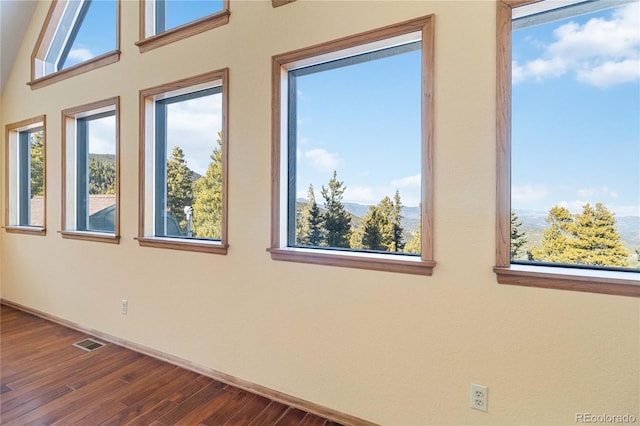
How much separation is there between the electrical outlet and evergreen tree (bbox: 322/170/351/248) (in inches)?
37.7

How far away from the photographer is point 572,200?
151cm

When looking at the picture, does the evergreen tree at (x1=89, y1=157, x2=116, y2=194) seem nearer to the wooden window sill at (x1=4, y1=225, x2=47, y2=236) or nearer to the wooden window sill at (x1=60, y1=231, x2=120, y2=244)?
the wooden window sill at (x1=60, y1=231, x2=120, y2=244)

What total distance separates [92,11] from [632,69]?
426 centimetres

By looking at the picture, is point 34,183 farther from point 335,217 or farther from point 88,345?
point 335,217

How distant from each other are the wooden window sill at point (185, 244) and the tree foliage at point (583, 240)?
5.98 ft

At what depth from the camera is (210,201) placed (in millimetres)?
2502

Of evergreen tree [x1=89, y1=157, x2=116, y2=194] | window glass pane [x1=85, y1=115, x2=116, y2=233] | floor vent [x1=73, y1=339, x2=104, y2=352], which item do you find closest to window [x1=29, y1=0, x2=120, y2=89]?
window glass pane [x1=85, y1=115, x2=116, y2=233]

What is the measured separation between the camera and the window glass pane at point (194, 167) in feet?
8.13

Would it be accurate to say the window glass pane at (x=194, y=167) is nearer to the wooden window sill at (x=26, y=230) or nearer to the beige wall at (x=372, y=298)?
the beige wall at (x=372, y=298)

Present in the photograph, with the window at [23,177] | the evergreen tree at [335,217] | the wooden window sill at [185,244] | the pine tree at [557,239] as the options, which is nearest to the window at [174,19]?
the evergreen tree at [335,217]

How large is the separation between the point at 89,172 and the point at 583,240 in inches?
153

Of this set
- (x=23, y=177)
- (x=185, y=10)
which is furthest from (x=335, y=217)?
(x=23, y=177)

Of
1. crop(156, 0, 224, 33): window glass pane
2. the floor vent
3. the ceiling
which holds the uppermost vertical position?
the ceiling

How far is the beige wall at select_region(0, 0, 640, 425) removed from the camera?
143cm
